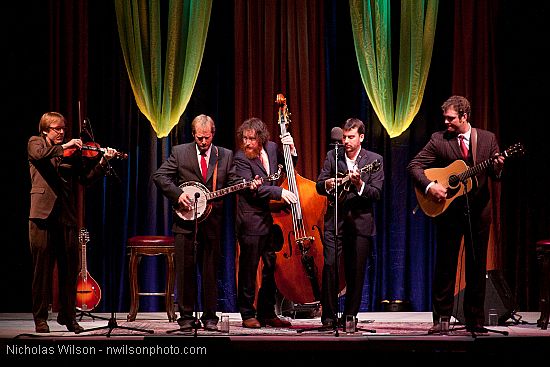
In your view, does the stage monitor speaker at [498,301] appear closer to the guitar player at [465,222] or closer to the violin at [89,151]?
the guitar player at [465,222]

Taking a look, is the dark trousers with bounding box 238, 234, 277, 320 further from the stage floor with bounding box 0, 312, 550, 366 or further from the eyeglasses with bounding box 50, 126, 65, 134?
the eyeglasses with bounding box 50, 126, 65, 134

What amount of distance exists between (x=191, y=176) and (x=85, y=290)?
199 cm

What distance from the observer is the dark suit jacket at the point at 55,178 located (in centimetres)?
645

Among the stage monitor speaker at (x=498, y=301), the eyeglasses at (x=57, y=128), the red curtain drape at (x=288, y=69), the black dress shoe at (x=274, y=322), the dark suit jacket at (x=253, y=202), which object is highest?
the red curtain drape at (x=288, y=69)

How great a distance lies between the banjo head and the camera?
21.1ft

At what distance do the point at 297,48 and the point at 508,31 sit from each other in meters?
2.18

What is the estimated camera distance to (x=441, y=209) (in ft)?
20.8

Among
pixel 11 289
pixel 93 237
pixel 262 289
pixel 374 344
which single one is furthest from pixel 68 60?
pixel 374 344

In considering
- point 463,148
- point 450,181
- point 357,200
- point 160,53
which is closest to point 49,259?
point 357,200

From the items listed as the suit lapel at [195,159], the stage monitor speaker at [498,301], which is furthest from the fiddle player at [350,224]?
the stage monitor speaker at [498,301]

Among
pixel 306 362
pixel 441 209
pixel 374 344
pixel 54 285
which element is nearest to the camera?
pixel 306 362

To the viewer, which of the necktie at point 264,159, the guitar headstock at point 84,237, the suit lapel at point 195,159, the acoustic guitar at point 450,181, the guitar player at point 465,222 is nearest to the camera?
the acoustic guitar at point 450,181

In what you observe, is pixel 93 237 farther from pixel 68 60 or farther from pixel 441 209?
pixel 441 209

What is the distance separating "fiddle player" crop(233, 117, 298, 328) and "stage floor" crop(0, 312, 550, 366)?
0.23 meters
